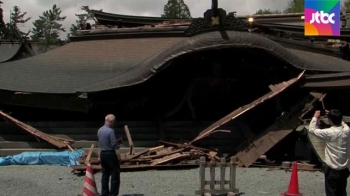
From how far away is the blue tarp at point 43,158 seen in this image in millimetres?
12008

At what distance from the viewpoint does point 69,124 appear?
13.4 m

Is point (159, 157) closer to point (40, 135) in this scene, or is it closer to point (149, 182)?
point (149, 182)

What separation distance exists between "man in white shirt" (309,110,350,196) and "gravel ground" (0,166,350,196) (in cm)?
225

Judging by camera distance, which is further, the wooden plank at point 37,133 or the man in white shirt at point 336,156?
the wooden plank at point 37,133

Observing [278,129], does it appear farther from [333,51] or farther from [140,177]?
[333,51]

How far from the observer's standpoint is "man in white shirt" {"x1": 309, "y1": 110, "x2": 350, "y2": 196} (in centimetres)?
688

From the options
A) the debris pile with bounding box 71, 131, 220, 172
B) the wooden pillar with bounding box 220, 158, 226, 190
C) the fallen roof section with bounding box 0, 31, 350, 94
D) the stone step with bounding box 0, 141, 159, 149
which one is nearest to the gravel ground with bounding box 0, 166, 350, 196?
the debris pile with bounding box 71, 131, 220, 172

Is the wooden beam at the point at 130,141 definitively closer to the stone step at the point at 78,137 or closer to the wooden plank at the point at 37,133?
the stone step at the point at 78,137

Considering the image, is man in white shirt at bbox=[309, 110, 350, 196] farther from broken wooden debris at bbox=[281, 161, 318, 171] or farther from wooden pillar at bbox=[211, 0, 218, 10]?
wooden pillar at bbox=[211, 0, 218, 10]

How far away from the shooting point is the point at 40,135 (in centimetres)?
1276

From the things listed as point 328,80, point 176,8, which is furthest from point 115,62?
point 176,8

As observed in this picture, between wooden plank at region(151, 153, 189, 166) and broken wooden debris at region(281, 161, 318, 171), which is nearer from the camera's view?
wooden plank at region(151, 153, 189, 166)

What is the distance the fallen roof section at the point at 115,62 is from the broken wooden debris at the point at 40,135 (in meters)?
0.73

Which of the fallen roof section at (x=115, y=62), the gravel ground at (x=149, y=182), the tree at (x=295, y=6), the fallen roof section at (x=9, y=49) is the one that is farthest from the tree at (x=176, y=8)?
the gravel ground at (x=149, y=182)
